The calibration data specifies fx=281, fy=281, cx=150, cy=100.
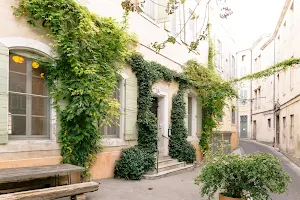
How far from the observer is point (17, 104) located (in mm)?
5508

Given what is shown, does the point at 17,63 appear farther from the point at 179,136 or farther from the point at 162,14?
the point at 179,136

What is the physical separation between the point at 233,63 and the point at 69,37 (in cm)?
1657

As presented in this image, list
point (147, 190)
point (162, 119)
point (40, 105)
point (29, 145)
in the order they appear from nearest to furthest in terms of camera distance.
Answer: point (29, 145), point (40, 105), point (147, 190), point (162, 119)

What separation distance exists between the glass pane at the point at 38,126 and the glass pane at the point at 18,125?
19 centimetres

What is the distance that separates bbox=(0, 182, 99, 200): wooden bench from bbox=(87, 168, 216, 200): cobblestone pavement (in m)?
0.50

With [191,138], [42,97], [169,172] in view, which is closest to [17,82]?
[42,97]

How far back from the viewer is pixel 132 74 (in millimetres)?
8281

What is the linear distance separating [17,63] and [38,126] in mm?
1352

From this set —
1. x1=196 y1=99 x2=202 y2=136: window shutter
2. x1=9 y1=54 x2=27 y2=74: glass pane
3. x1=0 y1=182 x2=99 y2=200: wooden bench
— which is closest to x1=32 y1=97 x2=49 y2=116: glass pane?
x1=9 y1=54 x2=27 y2=74: glass pane

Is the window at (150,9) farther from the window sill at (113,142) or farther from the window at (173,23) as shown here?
the window sill at (113,142)

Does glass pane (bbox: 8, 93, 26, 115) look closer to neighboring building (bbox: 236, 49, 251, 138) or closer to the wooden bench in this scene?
the wooden bench

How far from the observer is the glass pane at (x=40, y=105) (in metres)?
5.81

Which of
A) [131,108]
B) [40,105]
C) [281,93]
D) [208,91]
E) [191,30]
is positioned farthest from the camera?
[281,93]

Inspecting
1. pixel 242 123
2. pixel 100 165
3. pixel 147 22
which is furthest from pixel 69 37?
pixel 242 123
